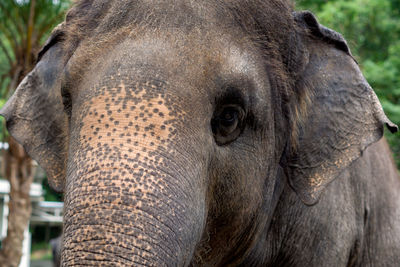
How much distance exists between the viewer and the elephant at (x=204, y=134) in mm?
2043

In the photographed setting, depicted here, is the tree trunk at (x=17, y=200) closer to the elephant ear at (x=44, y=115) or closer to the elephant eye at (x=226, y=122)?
the elephant ear at (x=44, y=115)

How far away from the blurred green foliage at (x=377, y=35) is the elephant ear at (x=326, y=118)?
16.9ft

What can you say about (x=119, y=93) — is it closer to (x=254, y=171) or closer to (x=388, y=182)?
(x=254, y=171)

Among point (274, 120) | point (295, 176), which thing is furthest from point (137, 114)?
point (295, 176)

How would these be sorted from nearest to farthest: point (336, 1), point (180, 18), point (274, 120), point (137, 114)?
point (137, 114), point (180, 18), point (274, 120), point (336, 1)

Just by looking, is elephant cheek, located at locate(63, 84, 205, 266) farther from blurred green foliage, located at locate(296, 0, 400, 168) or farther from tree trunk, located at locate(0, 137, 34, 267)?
tree trunk, located at locate(0, 137, 34, 267)

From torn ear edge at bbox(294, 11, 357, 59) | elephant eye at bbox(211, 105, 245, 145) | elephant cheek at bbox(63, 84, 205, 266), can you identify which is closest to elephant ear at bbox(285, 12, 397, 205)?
torn ear edge at bbox(294, 11, 357, 59)

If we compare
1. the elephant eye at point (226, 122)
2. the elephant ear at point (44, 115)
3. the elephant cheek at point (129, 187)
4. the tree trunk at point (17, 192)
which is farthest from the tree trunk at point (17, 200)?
the elephant cheek at point (129, 187)

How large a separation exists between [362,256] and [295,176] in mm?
1140

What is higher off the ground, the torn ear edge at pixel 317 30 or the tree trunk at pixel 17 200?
the torn ear edge at pixel 317 30

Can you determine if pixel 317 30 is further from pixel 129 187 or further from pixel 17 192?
pixel 17 192

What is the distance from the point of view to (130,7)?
2.68 meters

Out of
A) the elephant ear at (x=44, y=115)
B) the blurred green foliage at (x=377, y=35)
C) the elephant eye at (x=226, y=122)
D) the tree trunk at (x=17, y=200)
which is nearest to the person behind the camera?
the elephant eye at (x=226, y=122)

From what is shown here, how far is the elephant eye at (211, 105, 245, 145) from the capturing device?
2633 millimetres
